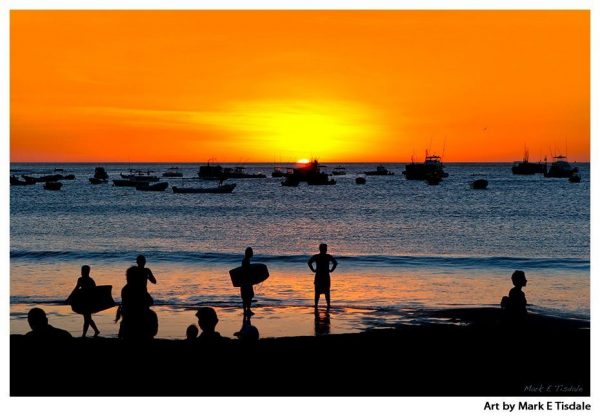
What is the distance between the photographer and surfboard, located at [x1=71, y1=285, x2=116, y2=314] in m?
14.0

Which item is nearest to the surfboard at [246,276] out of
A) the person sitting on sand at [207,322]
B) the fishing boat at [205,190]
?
the person sitting on sand at [207,322]

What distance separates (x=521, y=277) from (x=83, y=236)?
126 ft

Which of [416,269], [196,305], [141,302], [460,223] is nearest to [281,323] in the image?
[196,305]

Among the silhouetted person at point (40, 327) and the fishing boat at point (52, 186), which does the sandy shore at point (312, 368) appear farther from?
the fishing boat at point (52, 186)

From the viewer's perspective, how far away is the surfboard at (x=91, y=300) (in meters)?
14.0

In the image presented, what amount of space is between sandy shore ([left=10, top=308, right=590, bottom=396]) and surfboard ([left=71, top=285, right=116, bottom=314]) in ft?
6.30

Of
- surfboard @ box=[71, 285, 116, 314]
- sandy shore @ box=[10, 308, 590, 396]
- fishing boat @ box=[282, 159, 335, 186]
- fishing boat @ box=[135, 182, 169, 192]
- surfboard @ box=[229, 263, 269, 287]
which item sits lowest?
sandy shore @ box=[10, 308, 590, 396]

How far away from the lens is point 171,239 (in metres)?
43.8

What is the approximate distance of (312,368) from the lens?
1132cm

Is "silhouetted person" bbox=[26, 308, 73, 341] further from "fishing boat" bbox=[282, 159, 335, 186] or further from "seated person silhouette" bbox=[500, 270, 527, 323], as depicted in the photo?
"fishing boat" bbox=[282, 159, 335, 186]

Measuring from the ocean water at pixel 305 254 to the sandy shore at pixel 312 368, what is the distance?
4.05m

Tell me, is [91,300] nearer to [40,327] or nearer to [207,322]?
[40,327]

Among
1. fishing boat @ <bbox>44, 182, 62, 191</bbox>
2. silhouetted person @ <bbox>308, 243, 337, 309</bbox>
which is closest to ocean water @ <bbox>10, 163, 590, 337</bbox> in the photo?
silhouetted person @ <bbox>308, 243, 337, 309</bbox>
